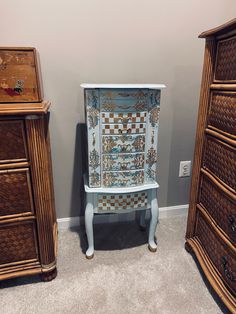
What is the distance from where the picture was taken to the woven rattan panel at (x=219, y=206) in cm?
97

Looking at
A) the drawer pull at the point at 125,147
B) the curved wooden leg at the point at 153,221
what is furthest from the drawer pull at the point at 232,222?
the drawer pull at the point at 125,147

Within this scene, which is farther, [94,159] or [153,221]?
[153,221]

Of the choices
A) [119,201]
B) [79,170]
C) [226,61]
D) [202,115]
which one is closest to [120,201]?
[119,201]

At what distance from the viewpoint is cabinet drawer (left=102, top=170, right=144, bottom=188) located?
48.6 inches

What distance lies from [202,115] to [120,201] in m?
0.57

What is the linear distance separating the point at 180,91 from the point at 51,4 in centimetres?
81

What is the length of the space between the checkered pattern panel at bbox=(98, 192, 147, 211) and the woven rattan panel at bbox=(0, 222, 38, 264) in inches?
14.0

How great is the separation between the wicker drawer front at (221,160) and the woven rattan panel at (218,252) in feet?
0.87

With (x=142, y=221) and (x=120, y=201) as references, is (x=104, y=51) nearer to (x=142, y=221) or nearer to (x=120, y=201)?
(x=120, y=201)

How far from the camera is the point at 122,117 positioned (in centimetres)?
115

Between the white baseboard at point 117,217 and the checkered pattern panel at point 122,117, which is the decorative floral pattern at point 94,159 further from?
the white baseboard at point 117,217

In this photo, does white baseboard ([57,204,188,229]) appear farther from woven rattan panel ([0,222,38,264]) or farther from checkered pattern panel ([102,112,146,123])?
checkered pattern panel ([102,112,146,123])

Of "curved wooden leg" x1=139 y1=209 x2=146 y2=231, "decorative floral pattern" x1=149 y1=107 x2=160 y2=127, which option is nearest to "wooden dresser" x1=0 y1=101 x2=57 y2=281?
"decorative floral pattern" x1=149 y1=107 x2=160 y2=127

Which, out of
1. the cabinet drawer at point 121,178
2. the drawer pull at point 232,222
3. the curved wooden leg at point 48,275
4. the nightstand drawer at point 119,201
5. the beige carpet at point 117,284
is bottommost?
the beige carpet at point 117,284
